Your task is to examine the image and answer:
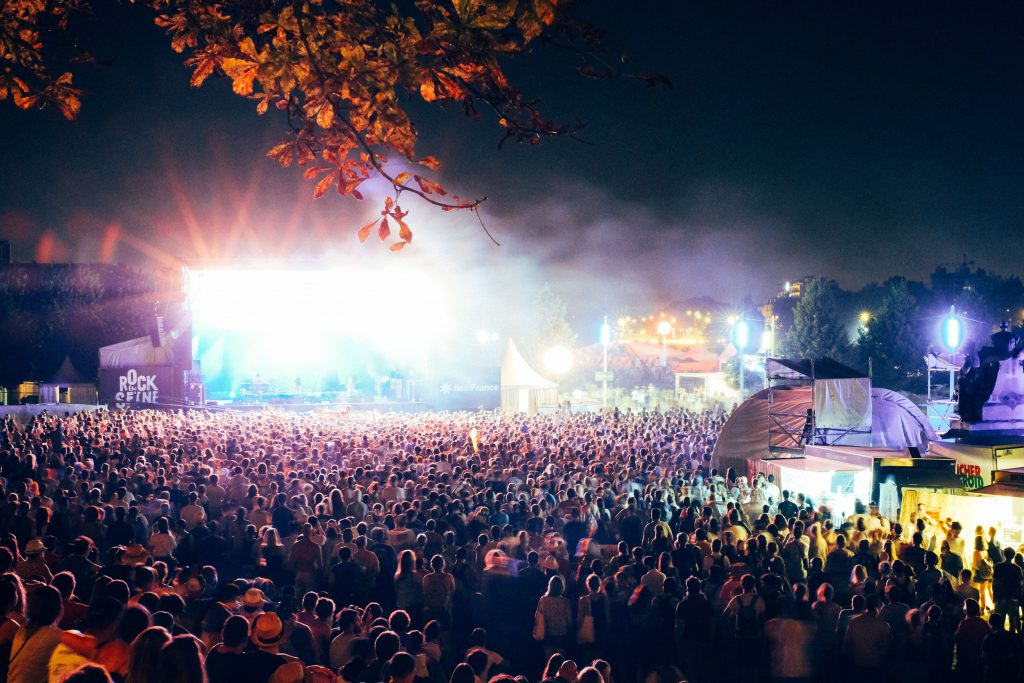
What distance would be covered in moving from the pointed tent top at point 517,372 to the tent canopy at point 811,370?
43.3ft

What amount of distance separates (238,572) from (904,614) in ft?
21.6

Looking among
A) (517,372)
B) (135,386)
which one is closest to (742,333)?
(517,372)

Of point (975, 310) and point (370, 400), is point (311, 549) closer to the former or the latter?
point (370, 400)

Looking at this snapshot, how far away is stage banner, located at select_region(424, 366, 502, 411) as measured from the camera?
30.9 meters

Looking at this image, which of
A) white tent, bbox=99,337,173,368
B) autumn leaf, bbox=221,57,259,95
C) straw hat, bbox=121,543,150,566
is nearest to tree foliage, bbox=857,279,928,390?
white tent, bbox=99,337,173,368

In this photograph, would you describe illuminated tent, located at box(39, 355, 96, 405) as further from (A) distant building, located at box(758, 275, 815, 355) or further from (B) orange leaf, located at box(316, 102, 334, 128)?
(A) distant building, located at box(758, 275, 815, 355)

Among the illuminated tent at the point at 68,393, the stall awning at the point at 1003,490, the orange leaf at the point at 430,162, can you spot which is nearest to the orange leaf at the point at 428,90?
the orange leaf at the point at 430,162

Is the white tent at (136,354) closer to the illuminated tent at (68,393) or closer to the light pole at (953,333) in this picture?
the illuminated tent at (68,393)

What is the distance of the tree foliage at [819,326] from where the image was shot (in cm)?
5709

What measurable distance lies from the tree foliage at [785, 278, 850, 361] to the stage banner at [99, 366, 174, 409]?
43.1 metres

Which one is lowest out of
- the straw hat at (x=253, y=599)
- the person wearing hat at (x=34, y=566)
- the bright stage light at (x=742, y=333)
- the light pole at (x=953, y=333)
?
the person wearing hat at (x=34, y=566)

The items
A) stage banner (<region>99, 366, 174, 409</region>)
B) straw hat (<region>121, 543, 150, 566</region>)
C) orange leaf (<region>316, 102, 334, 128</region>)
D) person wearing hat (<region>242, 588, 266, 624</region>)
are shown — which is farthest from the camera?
stage banner (<region>99, 366, 174, 409</region>)

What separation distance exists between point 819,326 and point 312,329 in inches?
1479

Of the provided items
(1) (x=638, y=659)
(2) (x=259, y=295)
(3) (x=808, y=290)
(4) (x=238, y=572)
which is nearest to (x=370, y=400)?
(2) (x=259, y=295)
